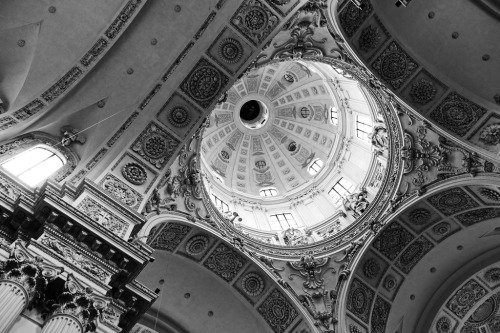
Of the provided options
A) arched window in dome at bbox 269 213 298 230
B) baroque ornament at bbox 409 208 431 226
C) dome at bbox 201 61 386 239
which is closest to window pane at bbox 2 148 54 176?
dome at bbox 201 61 386 239

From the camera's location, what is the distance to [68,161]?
44.7ft

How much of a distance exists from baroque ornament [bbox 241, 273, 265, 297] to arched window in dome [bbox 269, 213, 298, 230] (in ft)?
11.9

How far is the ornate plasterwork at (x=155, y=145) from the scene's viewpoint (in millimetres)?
14180

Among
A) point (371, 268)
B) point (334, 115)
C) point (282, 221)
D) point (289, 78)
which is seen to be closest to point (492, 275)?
point (371, 268)

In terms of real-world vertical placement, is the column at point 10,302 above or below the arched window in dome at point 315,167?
below

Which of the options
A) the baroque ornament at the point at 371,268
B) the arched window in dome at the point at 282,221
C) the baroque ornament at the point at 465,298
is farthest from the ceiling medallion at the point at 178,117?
the baroque ornament at the point at 465,298

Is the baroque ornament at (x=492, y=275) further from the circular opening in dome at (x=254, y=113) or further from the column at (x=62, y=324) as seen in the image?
the column at (x=62, y=324)

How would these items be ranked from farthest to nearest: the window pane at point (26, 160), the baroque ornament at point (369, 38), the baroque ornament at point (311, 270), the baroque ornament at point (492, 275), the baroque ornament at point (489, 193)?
1. the baroque ornament at point (492, 275)
2. the baroque ornament at point (311, 270)
3. the baroque ornament at point (369, 38)
4. the baroque ornament at point (489, 193)
5. the window pane at point (26, 160)

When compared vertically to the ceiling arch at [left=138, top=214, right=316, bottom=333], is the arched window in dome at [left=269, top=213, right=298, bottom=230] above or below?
above

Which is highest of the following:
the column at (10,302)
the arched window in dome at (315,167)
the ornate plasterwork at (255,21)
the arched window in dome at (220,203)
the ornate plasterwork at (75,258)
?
the arched window in dome at (315,167)

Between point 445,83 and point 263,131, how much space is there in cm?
1065

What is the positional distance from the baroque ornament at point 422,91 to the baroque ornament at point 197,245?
8.87 m

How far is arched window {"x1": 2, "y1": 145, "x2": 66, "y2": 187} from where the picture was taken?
12.3 metres

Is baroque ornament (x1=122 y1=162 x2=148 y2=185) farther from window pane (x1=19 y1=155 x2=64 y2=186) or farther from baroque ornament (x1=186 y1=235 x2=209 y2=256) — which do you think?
baroque ornament (x1=186 y1=235 x2=209 y2=256)
